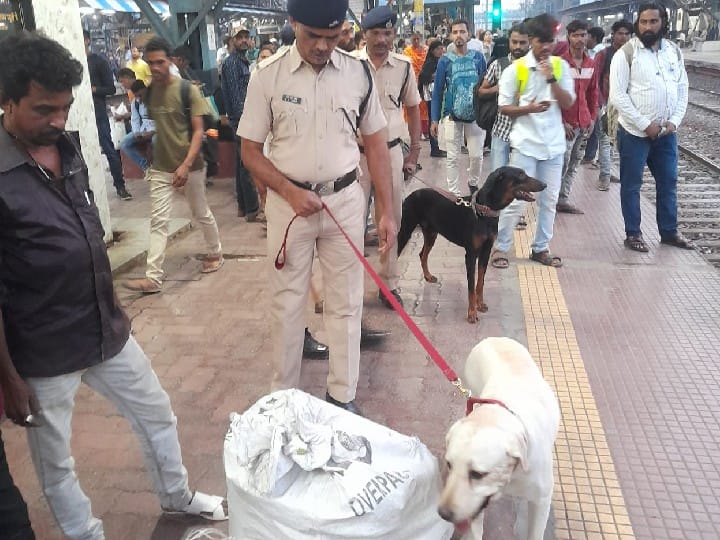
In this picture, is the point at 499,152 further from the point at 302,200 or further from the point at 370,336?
the point at 302,200

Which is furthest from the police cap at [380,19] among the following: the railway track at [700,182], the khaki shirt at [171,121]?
the railway track at [700,182]

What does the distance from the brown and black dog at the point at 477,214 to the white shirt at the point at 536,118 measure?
2.30ft

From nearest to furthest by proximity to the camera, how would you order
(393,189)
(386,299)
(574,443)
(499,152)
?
(574,443) < (393,189) < (386,299) < (499,152)

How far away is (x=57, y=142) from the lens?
203 centimetres

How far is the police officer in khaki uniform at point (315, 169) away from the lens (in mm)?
2809

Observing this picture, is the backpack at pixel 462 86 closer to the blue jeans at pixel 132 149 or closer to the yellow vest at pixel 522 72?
the yellow vest at pixel 522 72

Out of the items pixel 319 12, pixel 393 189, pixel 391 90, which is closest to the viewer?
pixel 319 12

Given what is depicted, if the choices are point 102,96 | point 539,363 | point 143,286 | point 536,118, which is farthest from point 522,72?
point 102,96

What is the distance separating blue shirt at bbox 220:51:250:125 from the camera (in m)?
7.18

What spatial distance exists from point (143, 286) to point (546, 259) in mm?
3567

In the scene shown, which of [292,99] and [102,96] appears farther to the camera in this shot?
[102,96]

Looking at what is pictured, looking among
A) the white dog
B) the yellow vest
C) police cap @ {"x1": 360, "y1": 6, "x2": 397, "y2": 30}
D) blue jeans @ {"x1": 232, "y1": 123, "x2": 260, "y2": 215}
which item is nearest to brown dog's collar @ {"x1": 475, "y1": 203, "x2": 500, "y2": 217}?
the yellow vest

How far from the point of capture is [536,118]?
203 inches

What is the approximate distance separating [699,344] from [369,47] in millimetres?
3158
